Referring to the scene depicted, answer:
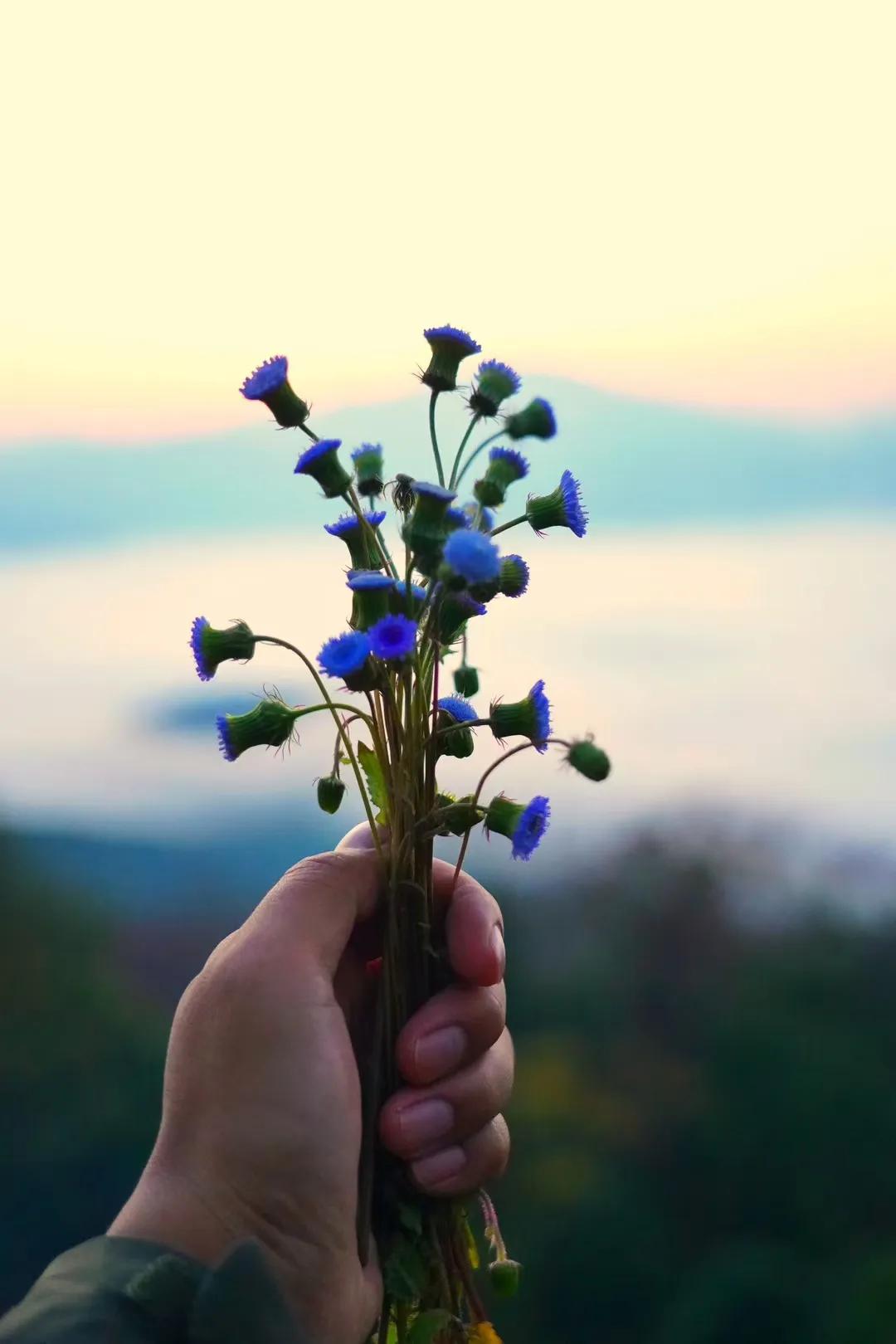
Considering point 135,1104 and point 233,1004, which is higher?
point 233,1004

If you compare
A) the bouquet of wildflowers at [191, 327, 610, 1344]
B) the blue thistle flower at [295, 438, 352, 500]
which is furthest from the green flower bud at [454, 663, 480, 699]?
the blue thistle flower at [295, 438, 352, 500]

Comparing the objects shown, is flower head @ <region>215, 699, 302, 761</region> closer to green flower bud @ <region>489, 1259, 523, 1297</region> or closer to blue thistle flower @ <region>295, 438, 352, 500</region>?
blue thistle flower @ <region>295, 438, 352, 500</region>

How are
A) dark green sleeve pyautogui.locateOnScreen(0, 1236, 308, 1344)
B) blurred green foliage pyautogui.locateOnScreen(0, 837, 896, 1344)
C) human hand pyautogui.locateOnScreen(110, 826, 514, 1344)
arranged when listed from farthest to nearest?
blurred green foliage pyautogui.locateOnScreen(0, 837, 896, 1344)
human hand pyautogui.locateOnScreen(110, 826, 514, 1344)
dark green sleeve pyautogui.locateOnScreen(0, 1236, 308, 1344)

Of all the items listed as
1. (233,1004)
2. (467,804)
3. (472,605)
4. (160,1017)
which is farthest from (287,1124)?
(160,1017)

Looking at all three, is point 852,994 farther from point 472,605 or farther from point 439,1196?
point 472,605

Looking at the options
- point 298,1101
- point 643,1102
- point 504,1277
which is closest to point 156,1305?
point 298,1101

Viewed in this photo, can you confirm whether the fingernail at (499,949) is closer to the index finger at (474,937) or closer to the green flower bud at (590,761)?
the index finger at (474,937)

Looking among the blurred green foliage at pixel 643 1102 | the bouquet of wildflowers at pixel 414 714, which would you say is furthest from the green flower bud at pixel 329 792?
the blurred green foliage at pixel 643 1102
